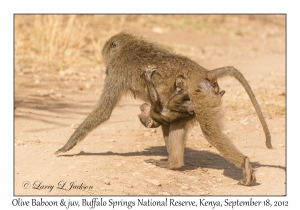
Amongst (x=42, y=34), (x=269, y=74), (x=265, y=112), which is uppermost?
(x=42, y=34)

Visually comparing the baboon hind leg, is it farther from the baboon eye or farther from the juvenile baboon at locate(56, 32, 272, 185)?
the baboon eye

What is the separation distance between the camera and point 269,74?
11.2 meters

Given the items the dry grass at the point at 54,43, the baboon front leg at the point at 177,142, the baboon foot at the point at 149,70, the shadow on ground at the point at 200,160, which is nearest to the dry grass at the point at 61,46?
the dry grass at the point at 54,43

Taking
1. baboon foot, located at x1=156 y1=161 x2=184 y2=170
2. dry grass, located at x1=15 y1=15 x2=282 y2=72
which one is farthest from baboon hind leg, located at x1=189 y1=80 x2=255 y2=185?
dry grass, located at x1=15 y1=15 x2=282 y2=72

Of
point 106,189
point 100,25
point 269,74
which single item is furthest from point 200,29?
point 106,189

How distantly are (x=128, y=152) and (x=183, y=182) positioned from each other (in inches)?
40.3

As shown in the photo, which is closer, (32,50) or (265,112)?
(265,112)

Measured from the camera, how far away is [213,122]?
574cm

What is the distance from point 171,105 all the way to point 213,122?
503mm

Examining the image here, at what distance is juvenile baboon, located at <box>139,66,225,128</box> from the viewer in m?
5.90

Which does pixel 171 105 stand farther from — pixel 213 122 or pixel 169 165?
pixel 169 165

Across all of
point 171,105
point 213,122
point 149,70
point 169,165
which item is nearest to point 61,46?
point 149,70

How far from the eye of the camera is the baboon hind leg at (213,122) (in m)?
5.67
